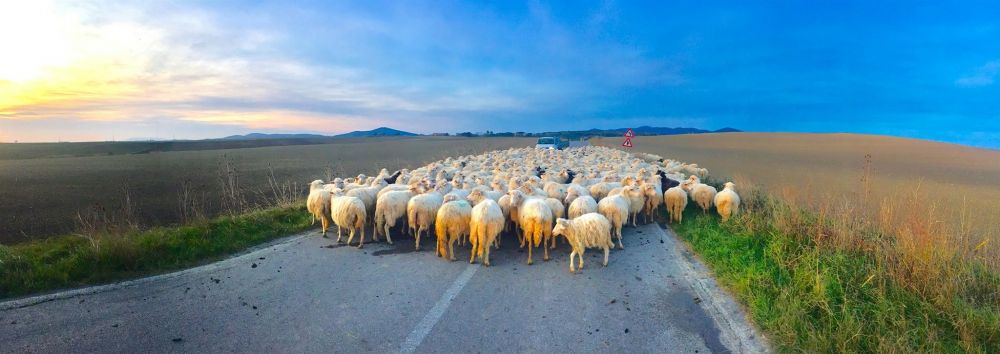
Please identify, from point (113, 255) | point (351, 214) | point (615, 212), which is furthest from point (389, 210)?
point (615, 212)

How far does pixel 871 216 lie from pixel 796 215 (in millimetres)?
1247

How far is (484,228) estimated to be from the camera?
8.15 metres

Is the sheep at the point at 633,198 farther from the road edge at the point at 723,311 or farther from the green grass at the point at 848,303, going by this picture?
the green grass at the point at 848,303

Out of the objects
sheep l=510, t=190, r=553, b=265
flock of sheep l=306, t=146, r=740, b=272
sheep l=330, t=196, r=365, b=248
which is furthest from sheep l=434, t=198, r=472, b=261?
sheep l=330, t=196, r=365, b=248

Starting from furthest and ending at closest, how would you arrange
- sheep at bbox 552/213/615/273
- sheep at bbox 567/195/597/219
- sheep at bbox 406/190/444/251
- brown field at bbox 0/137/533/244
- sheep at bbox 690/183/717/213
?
brown field at bbox 0/137/533/244, sheep at bbox 690/183/717/213, sheep at bbox 567/195/597/219, sheep at bbox 406/190/444/251, sheep at bbox 552/213/615/273

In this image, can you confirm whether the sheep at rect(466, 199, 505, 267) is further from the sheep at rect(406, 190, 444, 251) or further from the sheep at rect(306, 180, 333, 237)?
the sheep at rect(306, 180, 333, 237)

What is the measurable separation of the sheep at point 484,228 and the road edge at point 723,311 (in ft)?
10.6

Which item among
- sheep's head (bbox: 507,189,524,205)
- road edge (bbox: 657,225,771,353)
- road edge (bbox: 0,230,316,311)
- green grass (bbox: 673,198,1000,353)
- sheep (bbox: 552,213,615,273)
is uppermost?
sheep's head (bbox: 507,189,524,205)

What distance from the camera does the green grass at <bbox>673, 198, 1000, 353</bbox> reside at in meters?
4.72

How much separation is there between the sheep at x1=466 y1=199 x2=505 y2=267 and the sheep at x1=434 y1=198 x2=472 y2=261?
0.65 feet

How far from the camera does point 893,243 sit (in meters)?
6.86

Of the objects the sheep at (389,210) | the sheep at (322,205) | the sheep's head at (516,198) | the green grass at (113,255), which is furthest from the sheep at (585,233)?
the green grass at (113,255)

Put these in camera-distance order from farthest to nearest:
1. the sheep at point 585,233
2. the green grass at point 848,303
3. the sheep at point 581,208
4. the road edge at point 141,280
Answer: the sheep at point 581,208 → the sheep at point 585,233 → the road edge at point 141,280 → the green grass at point 848,303

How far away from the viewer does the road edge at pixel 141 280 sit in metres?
6.07
